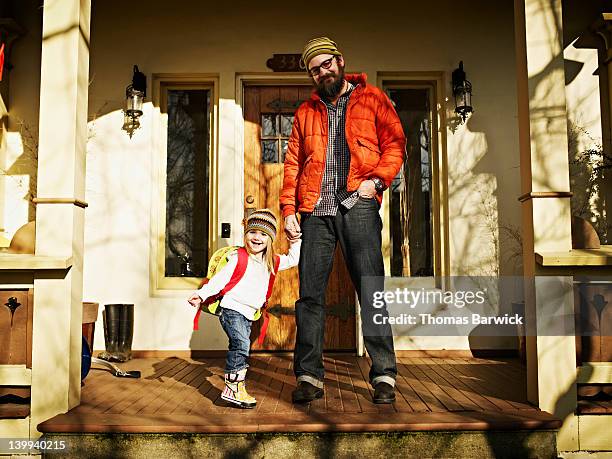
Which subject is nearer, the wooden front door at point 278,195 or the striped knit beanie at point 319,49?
the striped knit beanie at point 319,49

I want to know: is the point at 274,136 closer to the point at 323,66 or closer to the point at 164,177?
the point at 164,177

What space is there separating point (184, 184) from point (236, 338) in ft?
6.68

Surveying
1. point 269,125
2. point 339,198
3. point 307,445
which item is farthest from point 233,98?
point 307,445

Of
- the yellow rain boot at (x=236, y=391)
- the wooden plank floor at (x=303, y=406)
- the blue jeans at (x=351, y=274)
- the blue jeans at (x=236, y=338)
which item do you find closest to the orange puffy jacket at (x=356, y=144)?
the blue jeans at (x=351, y=274)

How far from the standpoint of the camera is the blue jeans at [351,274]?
258 cm

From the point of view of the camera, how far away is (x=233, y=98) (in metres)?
4.25

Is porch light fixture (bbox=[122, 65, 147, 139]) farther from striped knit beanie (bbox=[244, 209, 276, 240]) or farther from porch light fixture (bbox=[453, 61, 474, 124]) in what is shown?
porch light fixture (bbox=[453, 61, 474, 124])

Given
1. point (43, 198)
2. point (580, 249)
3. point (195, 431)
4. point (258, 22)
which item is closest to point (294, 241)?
point (195, 431)

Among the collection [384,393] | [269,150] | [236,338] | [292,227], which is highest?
[269,150]

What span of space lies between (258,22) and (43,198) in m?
2.38

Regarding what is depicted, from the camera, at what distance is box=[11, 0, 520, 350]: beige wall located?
417 cm

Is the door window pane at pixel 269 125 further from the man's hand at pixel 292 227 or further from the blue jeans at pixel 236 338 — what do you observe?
the blue jeans at pixel 236 338

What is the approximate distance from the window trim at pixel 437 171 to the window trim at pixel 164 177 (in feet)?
4.19

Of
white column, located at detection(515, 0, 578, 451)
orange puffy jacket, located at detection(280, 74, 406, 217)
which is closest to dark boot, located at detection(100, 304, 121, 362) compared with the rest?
orange puffy jacket, located at detection(280, 74, 406, 217)
